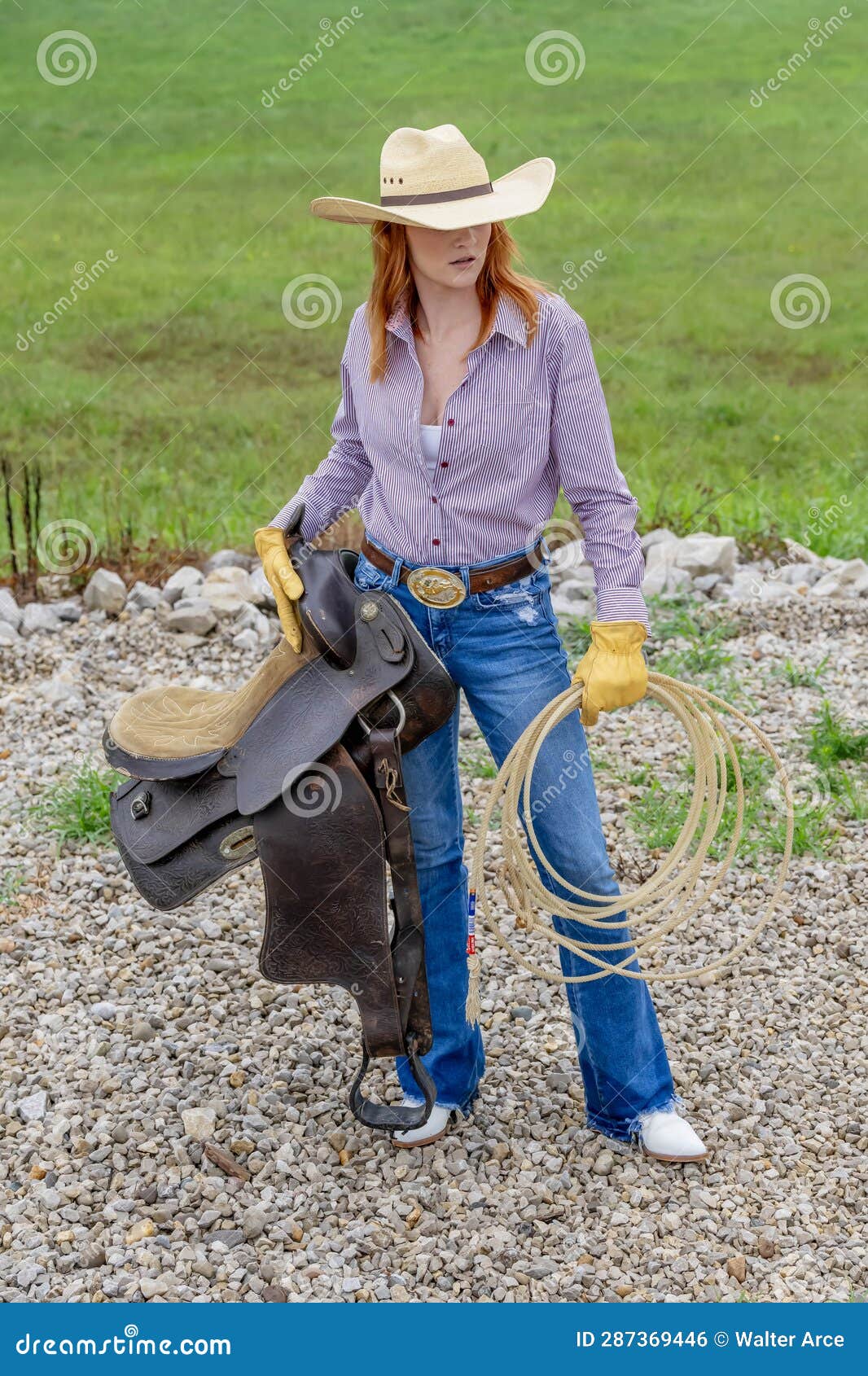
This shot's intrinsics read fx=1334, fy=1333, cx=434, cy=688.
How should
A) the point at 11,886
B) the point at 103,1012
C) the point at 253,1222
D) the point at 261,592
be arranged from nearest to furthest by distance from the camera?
1. the point at 253,1222
2. the point at 103,1012
3. the point at 11,886
4. the point at 261,592

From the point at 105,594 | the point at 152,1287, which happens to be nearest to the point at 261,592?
the point at 105,594

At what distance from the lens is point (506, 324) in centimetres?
221

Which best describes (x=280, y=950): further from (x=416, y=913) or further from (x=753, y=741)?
(x=753, y=741)

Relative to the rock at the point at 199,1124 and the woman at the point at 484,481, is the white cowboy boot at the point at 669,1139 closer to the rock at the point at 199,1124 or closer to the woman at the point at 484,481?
the woman at the point at 484,481

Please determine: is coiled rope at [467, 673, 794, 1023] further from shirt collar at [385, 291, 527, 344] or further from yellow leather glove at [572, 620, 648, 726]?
shirt collar at [385, 291, 527, 344]

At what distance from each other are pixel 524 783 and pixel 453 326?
795 mm

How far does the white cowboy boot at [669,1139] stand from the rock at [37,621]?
3.29 m

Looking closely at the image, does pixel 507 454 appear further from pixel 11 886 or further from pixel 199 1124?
pixel 11 886

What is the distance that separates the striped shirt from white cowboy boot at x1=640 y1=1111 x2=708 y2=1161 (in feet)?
3.29

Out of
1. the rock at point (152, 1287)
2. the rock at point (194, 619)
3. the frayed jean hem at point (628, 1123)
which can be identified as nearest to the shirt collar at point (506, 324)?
the frayed jean hem at point (628, 1123)

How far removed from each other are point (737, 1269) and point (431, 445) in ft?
4.95

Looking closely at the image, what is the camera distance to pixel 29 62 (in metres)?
13.7

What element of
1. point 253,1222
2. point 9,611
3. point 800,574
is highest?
point 800,574

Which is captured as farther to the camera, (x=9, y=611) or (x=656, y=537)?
(x=656, y=537)
